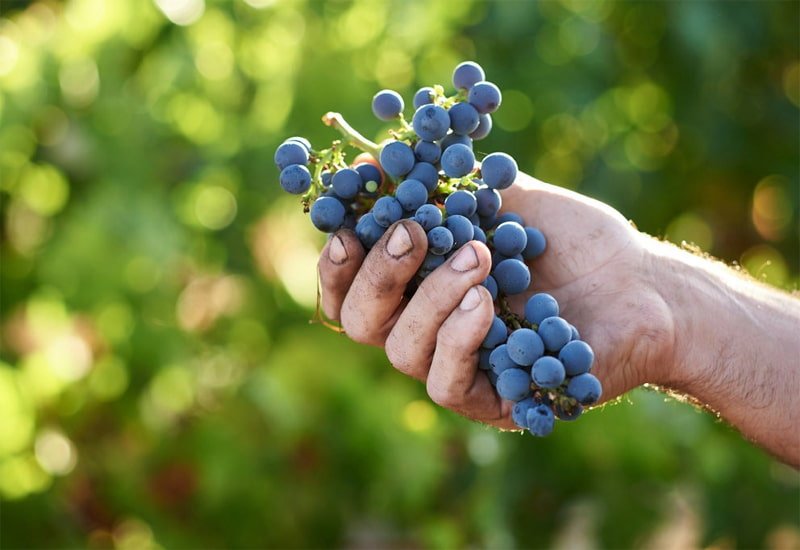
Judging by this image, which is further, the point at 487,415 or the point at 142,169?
the point at 142,169

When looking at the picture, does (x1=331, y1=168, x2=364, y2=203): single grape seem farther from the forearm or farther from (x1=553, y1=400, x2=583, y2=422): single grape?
the forearm

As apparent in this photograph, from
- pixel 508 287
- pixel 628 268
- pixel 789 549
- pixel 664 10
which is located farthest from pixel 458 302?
pixel 789 549

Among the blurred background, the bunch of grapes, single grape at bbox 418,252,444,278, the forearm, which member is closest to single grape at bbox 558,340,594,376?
the bunch of grapes

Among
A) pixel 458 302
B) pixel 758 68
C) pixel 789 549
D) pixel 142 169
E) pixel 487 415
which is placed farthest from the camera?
pixel 789 549

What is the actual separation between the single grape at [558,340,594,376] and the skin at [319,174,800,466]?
17 centimetres

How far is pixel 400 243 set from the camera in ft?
4.61

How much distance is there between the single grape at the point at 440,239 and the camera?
4.63ft

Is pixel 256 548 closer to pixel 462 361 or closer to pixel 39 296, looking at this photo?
pixel 39 296

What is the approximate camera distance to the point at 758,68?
3738mm

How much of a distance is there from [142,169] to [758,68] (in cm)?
219

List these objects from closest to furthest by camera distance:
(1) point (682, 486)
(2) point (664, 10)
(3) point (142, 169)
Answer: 1. (3) point (142, 169)
2. (1) point (682, 486)
3. (2) point (664, 10)

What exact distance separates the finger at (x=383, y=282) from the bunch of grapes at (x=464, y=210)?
30 mm

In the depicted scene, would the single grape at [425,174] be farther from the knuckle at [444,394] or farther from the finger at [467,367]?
the knuckle at [444,394]

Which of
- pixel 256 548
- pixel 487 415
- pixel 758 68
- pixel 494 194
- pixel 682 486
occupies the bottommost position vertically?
pixel 256 548
